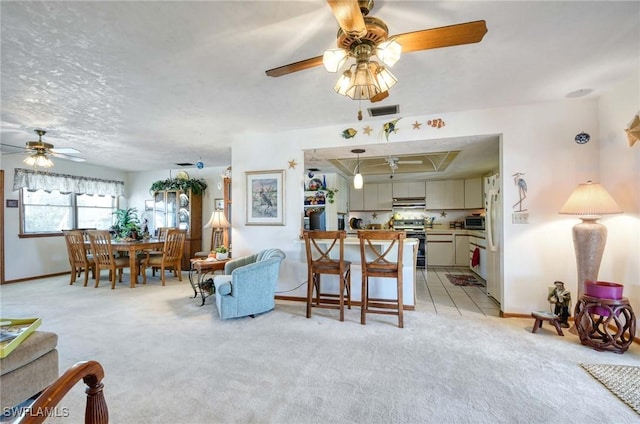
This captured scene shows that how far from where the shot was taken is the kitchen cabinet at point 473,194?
687 centimetres

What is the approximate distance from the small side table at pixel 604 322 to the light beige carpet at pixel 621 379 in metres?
0.29

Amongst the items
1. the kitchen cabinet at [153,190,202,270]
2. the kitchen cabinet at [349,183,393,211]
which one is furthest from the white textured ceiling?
the kitchen cabinet at [349,183,393,211]

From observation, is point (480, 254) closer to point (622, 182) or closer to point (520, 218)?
point (520, 218)

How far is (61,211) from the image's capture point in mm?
6219

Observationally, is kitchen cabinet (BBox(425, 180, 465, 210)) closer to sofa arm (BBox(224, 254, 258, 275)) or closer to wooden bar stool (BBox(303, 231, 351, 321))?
wooden bar stool (BBox(303, 231, 351, 321))

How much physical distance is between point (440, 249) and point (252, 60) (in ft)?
19.9

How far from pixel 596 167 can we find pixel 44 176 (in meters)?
8.81

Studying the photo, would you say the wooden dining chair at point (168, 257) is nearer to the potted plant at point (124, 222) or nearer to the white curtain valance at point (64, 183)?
the potted plant at point (124, 222)

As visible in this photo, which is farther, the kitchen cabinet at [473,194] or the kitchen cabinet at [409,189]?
the kitchen cabinet at [409,189]

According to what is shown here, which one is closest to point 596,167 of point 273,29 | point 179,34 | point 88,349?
point 273,29

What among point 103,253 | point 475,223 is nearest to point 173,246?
point 103,253

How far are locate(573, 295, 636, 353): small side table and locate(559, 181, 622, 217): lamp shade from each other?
2.51 feet

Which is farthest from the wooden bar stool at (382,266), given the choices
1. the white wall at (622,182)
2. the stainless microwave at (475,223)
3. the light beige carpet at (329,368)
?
the stainless microwave at (475,223)

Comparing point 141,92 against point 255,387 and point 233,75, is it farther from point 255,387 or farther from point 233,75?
point 255,387
